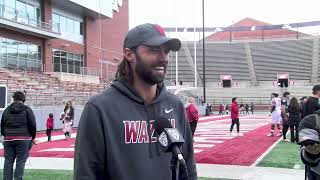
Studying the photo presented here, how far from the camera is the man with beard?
264 cm

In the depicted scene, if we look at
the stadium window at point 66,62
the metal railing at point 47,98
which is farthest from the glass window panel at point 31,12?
the metal railing at point 47,98

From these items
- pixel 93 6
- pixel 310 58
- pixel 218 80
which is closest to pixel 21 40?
pixel 93 6

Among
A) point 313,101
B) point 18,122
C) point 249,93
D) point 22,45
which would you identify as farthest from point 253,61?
point 18,122

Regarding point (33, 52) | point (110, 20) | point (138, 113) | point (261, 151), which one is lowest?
point (261, 151)

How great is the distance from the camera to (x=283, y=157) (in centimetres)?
1205

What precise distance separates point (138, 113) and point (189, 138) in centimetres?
50

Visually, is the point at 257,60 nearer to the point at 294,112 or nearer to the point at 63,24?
the point at 63,24

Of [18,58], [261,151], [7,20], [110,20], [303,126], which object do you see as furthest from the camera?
[110,20]

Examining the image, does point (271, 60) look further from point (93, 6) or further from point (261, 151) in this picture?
point (261, 151)

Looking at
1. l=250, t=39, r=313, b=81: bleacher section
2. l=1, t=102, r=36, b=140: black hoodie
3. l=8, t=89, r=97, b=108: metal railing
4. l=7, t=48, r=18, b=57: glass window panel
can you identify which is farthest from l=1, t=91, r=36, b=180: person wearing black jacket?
l=250, t=39, r=313, b=81: bleacher section

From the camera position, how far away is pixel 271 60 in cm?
7300

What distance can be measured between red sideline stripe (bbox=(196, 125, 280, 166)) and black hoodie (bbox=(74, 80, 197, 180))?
842 cm

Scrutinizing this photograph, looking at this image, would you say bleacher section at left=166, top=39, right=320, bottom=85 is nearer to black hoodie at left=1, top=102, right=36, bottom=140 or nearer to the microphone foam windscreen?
black hoodie at left=1, top=102, right=36, bottom=140

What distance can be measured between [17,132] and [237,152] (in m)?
6.84
